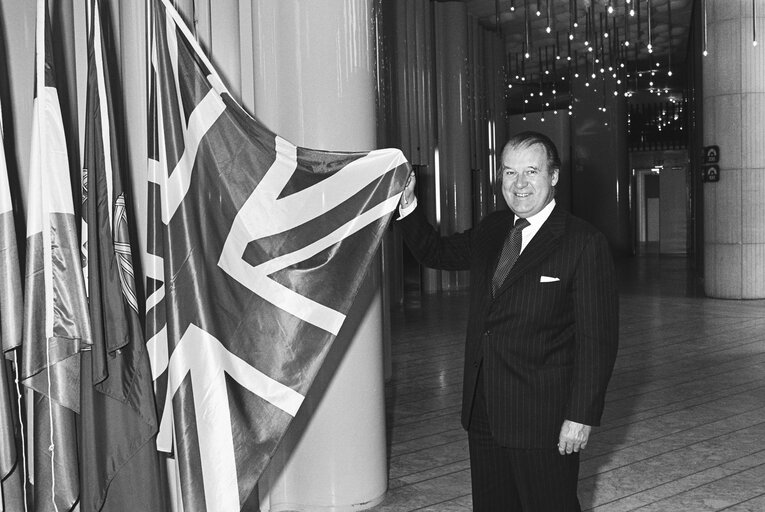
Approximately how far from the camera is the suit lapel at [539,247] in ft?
8.05

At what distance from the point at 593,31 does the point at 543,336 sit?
13824 millimetres

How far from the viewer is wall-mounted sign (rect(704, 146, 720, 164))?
40.0ft

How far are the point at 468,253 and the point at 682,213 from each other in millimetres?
25969

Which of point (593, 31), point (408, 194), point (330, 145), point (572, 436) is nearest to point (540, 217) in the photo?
point (408, 194)

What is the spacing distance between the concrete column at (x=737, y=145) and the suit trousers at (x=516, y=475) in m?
10.5

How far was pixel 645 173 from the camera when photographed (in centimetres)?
2892

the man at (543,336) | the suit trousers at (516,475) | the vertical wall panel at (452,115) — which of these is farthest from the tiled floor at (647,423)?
the vertical wall panel at (452,115)

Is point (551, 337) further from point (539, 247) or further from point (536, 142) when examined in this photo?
point (536, 142)

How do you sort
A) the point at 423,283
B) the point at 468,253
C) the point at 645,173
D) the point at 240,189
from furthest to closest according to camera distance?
the point at 645,173
the point at 423,283
the point at 468,253
the point at 240,189

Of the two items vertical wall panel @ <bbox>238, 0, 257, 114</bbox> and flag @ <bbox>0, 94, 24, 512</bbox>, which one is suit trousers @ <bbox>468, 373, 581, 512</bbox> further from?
vertical wall panel @ <bbox>238, 0, 257, 114</bbox>

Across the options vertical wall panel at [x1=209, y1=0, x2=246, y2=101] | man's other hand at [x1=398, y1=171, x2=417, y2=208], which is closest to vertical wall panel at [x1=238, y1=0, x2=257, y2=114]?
vertical wall panel at [x1=209, y1=0, x2=246, y2=101]

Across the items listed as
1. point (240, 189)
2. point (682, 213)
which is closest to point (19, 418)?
point (240, 189)

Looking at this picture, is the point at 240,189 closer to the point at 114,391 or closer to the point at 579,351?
the point at 114,391

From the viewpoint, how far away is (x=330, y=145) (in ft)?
11.7
